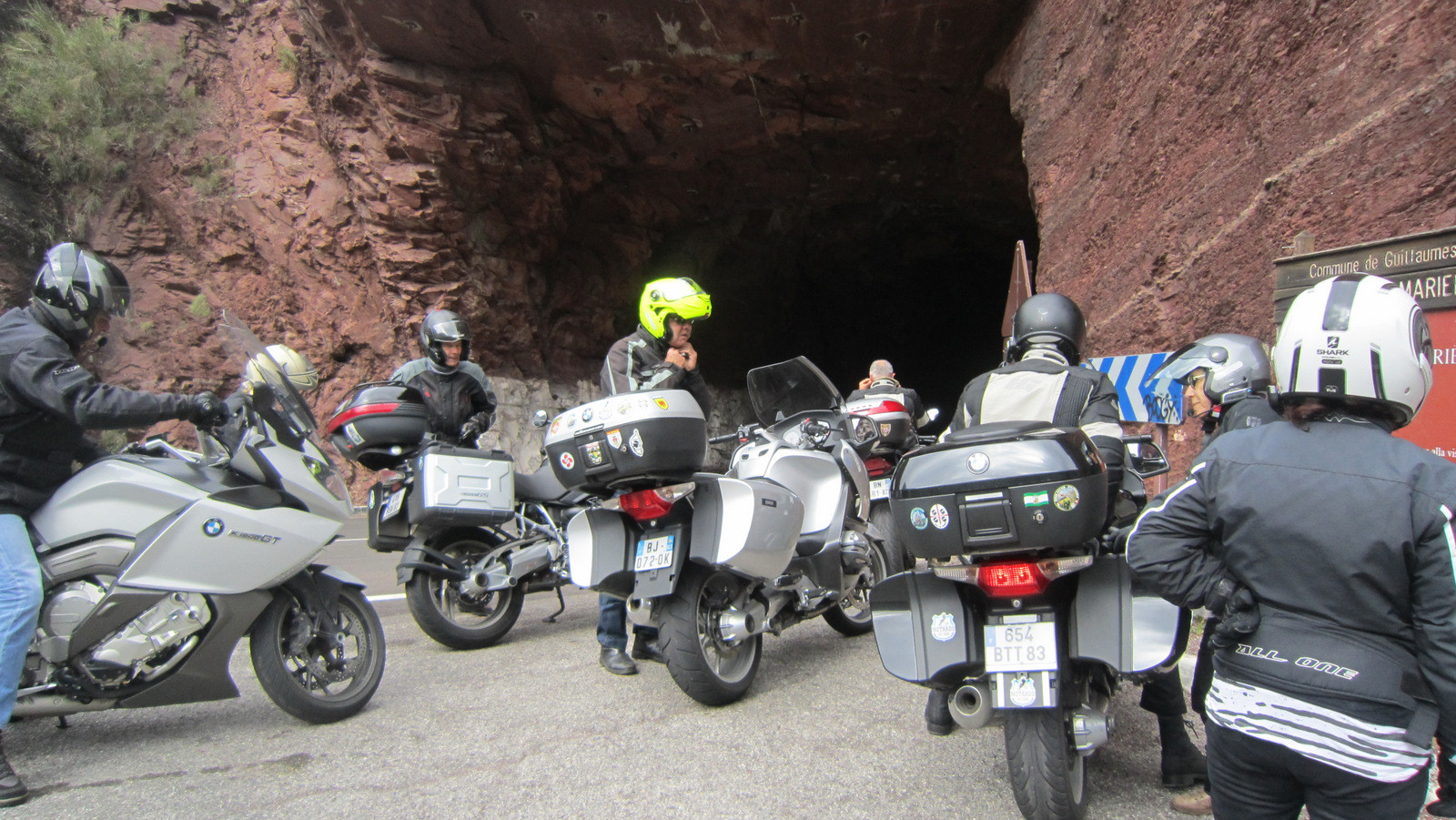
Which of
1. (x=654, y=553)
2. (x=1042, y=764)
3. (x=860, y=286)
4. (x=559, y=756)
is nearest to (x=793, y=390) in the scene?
(x=654, y=553)

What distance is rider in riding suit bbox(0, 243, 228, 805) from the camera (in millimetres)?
2852

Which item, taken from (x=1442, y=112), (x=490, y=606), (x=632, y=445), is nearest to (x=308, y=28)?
(x=490, y=606)

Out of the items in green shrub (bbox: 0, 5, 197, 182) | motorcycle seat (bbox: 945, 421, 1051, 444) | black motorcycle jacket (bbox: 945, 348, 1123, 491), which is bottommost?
motorcycle seat (bbox: 945, 421, 1051, 444)

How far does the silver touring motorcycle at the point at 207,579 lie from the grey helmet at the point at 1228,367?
3.64 m

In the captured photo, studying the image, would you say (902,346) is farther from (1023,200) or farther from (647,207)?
(647,207)

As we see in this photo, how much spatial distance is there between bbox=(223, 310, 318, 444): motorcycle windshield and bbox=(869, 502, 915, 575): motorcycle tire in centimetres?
317

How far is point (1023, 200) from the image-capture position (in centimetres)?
1482

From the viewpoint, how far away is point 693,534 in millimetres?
3547

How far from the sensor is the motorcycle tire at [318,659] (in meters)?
3.31

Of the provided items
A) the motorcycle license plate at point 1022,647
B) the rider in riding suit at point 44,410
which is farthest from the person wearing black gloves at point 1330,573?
the rider in riding suit at point 44,410

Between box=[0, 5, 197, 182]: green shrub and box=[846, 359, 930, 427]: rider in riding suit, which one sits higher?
box=[0, 5, 197, 182]: green shrub

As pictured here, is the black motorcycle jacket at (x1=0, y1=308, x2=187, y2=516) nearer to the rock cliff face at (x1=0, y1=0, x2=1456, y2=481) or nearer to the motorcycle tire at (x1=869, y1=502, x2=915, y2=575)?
the motorcycle tire at (x1=869, y1=502, x2=915, y2=575)

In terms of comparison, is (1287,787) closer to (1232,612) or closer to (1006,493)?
(1232,612)

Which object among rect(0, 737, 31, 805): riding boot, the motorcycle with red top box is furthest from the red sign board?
rect(0, 737, 31, 805): riding boot
